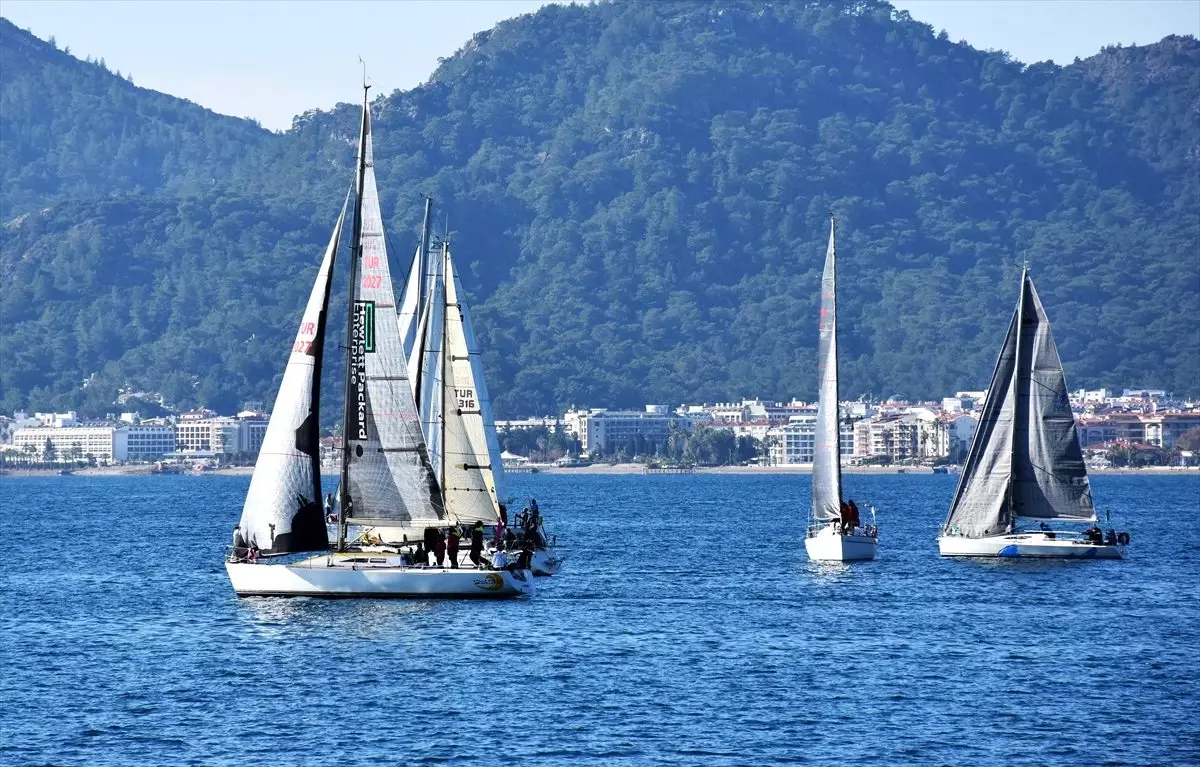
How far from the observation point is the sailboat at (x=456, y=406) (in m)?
62.8

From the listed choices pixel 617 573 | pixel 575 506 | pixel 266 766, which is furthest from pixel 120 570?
pixel 575 506

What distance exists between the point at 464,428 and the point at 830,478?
38.9 feet

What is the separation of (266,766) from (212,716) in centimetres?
459

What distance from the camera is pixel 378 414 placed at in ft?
172

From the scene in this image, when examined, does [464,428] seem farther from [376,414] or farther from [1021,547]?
[1021,547]

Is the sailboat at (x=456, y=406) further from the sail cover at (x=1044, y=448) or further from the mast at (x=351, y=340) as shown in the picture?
the sail cover at (x=1044, y=448)

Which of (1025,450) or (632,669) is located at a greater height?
(1025,450)

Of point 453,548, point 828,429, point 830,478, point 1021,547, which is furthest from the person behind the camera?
point 1021,547

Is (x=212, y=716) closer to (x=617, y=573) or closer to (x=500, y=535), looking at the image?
(x=500, y=535)

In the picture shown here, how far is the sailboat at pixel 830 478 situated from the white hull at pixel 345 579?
1927 centimetres

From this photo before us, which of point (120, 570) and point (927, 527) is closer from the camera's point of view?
point (120, 570)

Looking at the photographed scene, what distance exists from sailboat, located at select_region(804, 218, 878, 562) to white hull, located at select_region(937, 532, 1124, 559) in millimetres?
2932

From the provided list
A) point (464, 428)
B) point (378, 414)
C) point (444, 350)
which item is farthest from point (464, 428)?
point (378, 414)

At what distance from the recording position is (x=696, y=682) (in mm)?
42156
